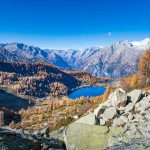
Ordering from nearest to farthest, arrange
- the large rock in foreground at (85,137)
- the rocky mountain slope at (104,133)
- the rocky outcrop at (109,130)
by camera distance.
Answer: the rocky mountain slope at (104,133) → the rocky outcrop at (109,130) → the large rock in foreground at (85,137)

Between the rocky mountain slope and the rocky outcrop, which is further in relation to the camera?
the rocky outcrop

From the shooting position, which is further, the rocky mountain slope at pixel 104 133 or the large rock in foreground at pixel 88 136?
the large rock in foreground at pixel 88 136

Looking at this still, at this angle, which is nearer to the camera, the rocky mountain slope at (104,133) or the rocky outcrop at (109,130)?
the rocky mountain slope at (104,133)

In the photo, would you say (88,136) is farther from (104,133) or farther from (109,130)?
(109,130)

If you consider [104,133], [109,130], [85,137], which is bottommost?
[85,137]

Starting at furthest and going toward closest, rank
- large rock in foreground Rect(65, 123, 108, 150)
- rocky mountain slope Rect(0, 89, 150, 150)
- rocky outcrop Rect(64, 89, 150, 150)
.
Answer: large rock in foreground Rect(65, 123, 108, 150), rocky outcrop Rect(64, 89, 150, 150), rocky mountain slope Rect(0, 89, 150, 150)

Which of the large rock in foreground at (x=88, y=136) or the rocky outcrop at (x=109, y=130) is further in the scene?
the large rock in foreground at (x=88, y=136)

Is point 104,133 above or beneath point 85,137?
above

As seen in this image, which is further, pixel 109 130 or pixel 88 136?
pixel 109 130

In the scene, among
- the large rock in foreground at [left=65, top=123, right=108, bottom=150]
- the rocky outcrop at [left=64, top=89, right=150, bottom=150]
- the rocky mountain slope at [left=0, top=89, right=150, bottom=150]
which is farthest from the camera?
the large rock in foreground at [left=65, top=123, right=108, bottom=150]

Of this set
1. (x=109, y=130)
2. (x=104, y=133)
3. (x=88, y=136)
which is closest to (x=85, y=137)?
(x=88, y=136)

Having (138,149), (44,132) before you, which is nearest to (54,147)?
(44,132)

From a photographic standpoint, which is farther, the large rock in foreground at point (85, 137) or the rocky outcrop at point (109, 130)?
the large rock in foreground at point (85, 137)

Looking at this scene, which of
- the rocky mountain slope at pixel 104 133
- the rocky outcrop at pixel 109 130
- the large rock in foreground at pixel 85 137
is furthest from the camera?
the large rock in foreground at pixel 85 137
